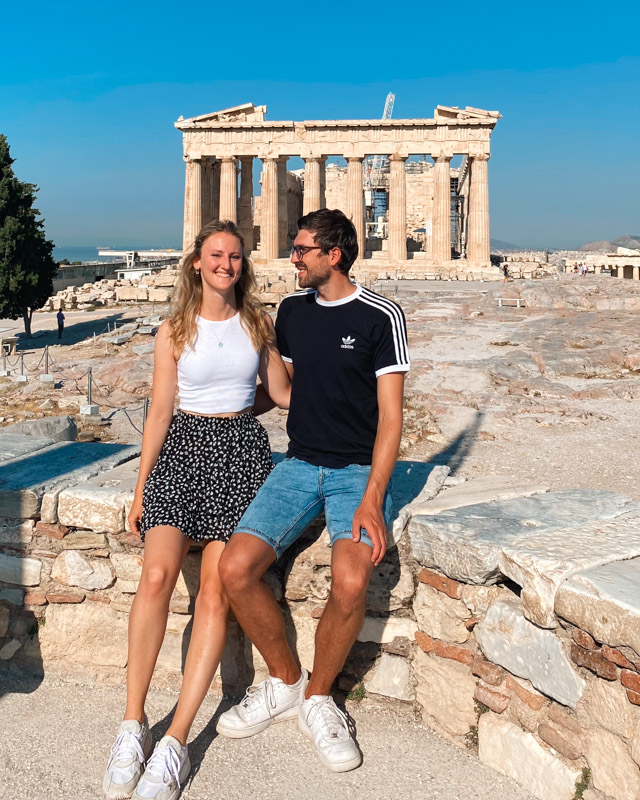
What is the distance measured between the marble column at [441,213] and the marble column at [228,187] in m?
10.5

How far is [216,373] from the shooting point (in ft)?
13.3

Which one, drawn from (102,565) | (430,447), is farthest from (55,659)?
(430,447)

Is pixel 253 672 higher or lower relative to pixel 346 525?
lower

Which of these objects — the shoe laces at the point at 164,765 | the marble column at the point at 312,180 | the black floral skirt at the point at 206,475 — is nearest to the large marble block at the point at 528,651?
the black floral skirt at the point at 206,475

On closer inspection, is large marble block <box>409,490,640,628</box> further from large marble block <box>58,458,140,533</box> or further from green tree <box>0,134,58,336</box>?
green tree <box>0,134,58,336</box>

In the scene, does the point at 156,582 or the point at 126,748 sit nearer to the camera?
the point at 126,748

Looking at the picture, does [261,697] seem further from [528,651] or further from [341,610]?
[528,651]

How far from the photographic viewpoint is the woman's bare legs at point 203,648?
3.35 meters

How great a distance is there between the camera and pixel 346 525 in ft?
11.8

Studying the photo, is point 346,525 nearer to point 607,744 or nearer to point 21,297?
point 607,744

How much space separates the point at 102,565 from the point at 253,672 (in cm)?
98

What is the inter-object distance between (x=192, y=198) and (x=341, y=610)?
1602 inches

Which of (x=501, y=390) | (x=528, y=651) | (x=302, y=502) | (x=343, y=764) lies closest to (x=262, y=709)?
(x=343, y=764)

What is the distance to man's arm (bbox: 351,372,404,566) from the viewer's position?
3.48m
